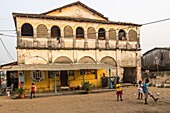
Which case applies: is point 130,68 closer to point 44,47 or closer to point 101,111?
point 44,47

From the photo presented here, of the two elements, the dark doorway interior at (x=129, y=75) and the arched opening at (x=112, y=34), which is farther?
the dark doorway interior at (x=129, y=75)

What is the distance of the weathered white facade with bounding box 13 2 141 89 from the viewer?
24.5 meters

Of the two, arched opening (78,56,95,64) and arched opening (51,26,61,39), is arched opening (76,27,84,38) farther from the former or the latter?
arched opening (78,56,95,64)

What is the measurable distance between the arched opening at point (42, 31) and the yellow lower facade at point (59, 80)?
3.90 metres

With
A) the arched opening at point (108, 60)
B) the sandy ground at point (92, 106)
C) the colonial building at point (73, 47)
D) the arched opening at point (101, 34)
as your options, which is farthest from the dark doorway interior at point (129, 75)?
the sandy ground at point (92, 106)

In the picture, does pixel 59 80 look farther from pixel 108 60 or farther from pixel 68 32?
pixel 108 60

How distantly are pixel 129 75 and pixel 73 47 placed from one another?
29.9 feet

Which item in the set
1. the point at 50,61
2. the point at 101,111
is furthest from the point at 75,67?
the point at 101,111

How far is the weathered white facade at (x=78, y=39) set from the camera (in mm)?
24531

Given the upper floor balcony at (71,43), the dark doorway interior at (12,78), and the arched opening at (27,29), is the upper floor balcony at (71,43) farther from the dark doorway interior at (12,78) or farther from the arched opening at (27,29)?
the dark doorway interior at (12,78)

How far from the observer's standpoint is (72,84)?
2641cm

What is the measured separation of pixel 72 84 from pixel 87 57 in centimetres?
348

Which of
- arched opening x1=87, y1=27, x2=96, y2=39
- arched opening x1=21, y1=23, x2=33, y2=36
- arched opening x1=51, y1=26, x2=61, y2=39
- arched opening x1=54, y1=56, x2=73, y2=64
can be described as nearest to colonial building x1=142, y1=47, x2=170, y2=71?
arched opening x1=87, y1=27, x2=96, y2=39

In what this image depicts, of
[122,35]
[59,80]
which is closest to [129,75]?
[122,35]
